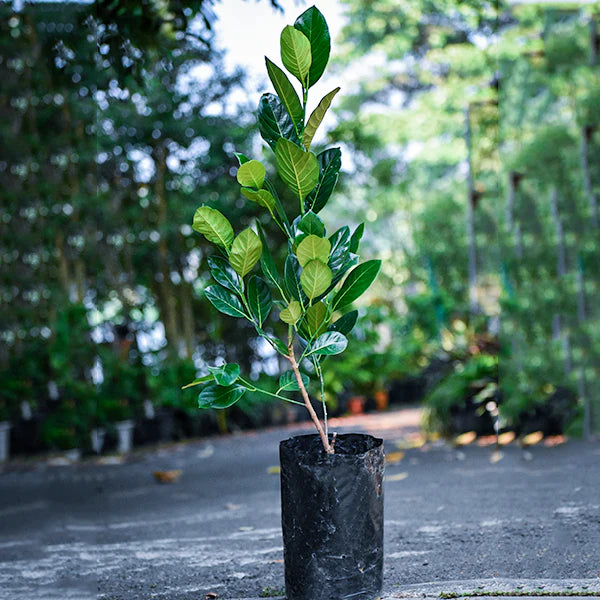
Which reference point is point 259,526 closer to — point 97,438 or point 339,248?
point 339,248

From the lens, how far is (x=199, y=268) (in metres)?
4.92

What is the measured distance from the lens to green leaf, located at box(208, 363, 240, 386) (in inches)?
58.4

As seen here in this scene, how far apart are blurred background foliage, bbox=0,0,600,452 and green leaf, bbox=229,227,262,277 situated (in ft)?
4.43

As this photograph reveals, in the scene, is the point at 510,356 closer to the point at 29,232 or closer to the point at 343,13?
the point at 29,232

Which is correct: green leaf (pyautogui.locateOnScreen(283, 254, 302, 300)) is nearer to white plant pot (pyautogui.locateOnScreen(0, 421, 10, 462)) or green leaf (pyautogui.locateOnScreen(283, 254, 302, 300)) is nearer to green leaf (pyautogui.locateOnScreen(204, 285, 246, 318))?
green leaf (pyautogui.locateOnScreen(204, 285, 246, 318))

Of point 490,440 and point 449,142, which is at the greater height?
point 449,142

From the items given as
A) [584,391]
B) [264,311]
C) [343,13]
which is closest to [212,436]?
[584,391]

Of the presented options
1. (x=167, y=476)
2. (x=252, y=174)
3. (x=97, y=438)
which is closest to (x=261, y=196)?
(x=252, y=174)

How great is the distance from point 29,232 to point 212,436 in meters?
1.71

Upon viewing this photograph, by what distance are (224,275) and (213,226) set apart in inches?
4.8

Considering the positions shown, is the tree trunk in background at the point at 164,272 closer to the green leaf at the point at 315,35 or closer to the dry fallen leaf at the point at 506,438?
the dry fallen leaf at the point at 506,438

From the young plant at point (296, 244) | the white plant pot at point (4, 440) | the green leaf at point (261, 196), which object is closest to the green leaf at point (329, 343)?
the young plant at point (296, 244)

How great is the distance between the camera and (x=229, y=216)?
4.76 meters

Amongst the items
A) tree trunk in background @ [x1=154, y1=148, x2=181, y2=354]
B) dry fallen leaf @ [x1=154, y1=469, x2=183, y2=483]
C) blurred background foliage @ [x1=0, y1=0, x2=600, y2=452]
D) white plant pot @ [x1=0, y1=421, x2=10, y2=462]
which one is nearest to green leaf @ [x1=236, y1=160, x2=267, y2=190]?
blurred background foliage @ [x1=0, y1=0, x2=600, y2=452]
